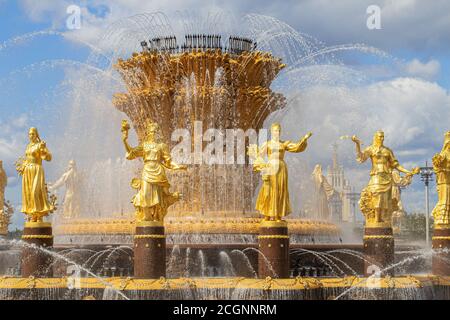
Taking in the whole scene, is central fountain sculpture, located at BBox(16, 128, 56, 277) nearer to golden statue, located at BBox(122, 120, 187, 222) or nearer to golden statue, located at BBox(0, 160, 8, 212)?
golden statue, located at BBox(122, 120, 187, 222)

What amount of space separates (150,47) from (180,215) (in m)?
5.09

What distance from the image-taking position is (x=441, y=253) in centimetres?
2075

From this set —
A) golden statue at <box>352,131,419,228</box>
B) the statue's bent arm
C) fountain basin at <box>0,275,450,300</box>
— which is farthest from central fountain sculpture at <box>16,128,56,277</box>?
golden statue at <box>352,131,419,228</box>

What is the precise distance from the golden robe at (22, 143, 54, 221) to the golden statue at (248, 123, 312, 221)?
475 centimetres

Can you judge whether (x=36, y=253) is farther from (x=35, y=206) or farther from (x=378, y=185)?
(x=378, y=185)

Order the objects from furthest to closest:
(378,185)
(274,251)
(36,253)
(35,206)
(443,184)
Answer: (443,184)
(378,185)
(35,206)
(36,253)
(274,251)

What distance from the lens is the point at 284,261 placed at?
17.4m

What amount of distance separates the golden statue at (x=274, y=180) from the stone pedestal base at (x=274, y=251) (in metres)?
0.26

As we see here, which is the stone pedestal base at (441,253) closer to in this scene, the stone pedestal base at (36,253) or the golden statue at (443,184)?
the golden statue at (443,184)

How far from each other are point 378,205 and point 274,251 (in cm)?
304

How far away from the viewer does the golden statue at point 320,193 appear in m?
27.4

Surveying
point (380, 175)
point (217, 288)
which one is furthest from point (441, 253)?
point (217, 288)
